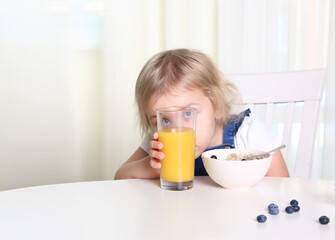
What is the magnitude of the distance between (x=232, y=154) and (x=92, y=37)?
152 cm

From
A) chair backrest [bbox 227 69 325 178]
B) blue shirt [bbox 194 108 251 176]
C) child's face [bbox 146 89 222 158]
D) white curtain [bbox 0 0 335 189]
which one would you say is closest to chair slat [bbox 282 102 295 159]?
chair backrest [bbox 227 69 325 178]

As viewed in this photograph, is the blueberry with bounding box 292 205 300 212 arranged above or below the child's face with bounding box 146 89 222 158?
below

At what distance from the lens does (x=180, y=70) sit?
117cm

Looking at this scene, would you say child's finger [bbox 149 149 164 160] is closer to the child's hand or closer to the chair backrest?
the child's hand

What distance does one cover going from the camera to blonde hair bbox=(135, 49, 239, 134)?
1.14m

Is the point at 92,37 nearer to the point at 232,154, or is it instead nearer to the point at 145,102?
the point at 145,102

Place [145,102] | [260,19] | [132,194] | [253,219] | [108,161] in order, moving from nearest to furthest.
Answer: [253,219], [132,194], [145,102], [260,19], [108,161]

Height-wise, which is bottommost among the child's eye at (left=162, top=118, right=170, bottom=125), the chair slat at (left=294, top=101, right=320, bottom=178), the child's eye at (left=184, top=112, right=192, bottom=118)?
the chair slat at (left=294, top=101, right=320, bottom=178)

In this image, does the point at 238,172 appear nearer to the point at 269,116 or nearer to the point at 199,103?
the point at 199,103

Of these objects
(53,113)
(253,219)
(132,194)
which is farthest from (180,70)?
(53,113)

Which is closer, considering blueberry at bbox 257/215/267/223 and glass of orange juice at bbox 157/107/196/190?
blueberry at bbox 257/215/267/223

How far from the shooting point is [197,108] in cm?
114

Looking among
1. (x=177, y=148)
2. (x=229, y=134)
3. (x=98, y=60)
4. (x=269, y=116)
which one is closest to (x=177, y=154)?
(x=177, y=148)

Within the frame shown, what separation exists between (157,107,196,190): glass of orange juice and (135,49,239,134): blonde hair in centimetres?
23
